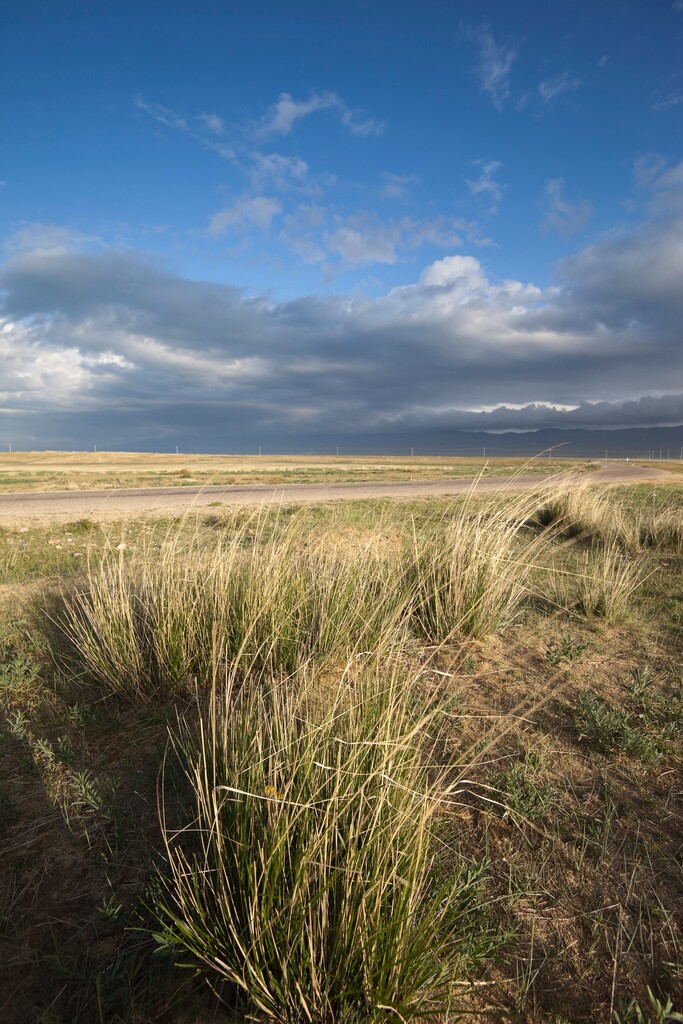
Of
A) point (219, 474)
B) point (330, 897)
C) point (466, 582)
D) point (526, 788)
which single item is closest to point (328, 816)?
point (330, 897)

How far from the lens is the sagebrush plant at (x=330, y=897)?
68.1 inches

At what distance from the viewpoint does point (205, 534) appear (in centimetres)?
839

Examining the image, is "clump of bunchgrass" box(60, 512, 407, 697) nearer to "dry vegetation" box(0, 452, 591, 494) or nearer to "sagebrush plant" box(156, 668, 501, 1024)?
"dry vegetation" box(0, 452, 591, 494)

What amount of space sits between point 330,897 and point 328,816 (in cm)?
31

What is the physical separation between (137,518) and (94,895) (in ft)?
29.8

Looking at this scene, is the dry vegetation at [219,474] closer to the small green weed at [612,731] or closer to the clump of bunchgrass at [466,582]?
the clump of bunchgrass at [466,582]

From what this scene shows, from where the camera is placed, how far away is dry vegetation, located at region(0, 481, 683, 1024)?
182 cm

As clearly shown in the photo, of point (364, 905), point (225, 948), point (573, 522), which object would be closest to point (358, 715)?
point (364, 905)

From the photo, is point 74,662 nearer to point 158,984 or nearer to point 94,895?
point 94,895

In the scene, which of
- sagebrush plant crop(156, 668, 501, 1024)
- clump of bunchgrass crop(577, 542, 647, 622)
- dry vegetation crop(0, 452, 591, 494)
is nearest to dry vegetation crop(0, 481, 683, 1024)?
sagebrush plant crop(156, 668, 501, 1024)

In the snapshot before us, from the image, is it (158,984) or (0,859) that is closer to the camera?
(158,984)

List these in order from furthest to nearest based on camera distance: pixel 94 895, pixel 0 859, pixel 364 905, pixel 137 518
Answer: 1. pixel 137 518
2. pixel 0 859
3. pixel 94 895
4. pixel 364 905

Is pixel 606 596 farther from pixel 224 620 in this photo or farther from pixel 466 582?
pixel 224 620

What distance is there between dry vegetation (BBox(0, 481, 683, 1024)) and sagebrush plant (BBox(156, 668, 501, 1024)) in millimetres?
12
